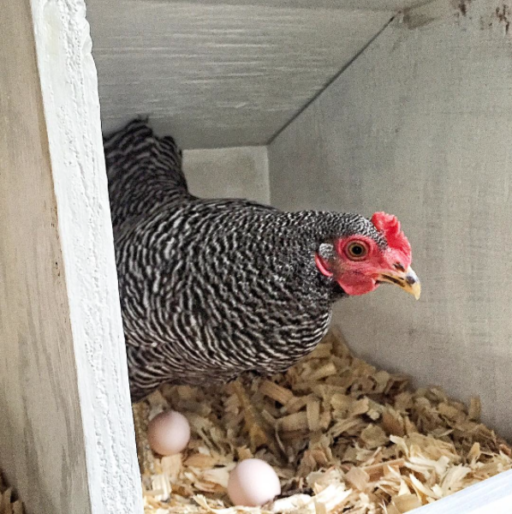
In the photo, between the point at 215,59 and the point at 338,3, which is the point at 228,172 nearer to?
the point at 215,59

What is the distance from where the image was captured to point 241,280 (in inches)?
41.1

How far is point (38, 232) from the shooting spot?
626 millimetres

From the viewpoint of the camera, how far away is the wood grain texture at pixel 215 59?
3.35 ft

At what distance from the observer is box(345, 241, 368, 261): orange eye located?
0.99m

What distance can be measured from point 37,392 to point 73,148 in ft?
1.06

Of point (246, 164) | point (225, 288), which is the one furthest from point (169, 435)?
point (246, 164)

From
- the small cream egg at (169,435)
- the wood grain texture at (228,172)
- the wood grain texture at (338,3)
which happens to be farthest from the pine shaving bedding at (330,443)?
the wood grain texture at (338,3)

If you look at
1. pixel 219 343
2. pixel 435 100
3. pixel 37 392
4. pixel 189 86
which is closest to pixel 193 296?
pixel 219 343

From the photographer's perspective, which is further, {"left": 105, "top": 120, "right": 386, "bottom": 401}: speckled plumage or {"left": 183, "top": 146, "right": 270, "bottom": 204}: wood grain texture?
{"left": 183, "top": 146, "right": 270, "bottom": 204}: wood grain texture

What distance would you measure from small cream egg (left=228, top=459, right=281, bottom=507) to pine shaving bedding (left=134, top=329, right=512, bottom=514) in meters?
0.02

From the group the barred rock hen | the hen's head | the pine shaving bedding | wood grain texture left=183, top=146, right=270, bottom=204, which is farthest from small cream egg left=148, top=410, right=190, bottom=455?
wood grain texture left=183, top=146, right=270, bottom=204

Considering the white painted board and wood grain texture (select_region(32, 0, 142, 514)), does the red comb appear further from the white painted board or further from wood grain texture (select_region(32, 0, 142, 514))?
wood grain texture (select_region(32, 0, 142, 514))

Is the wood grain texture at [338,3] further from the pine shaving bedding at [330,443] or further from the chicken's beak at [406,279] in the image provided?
the pine shaving bedding at [330,443]

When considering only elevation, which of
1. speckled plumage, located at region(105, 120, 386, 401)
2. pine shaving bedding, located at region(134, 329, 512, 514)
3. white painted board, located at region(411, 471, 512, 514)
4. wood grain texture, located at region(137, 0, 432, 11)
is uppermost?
wood grain texture, located at region(137, 0, 432, 11)
